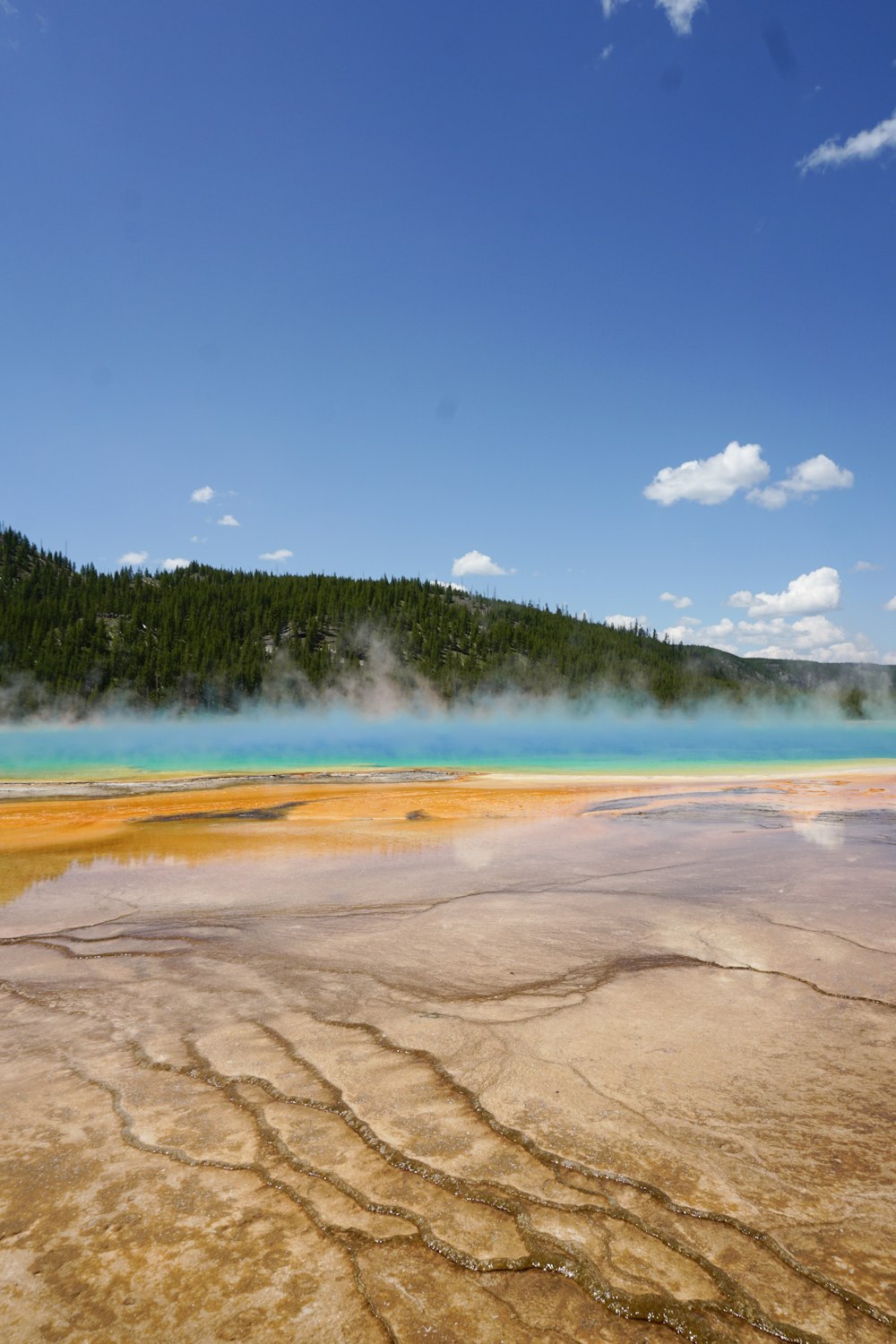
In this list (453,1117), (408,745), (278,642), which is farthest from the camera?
(278,642)

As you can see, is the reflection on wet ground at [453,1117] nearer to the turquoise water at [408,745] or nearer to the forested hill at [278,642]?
the turquoise water at [408,745]

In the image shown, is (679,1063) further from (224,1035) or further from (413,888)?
(413,888)

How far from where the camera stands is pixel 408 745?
5891 cm

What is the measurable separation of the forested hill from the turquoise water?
7709 mm

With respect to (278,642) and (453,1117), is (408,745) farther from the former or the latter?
(278,642)

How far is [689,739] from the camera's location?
226 feet

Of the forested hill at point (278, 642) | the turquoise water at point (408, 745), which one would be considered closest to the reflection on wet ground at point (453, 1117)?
the turquoise water at point (408, 745)

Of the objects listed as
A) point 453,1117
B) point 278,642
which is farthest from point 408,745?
point 278,642

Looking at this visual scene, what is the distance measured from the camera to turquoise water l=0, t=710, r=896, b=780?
3512 centimetres

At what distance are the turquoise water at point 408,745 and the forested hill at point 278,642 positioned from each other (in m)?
7.71

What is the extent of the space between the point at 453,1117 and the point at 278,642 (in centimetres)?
11119

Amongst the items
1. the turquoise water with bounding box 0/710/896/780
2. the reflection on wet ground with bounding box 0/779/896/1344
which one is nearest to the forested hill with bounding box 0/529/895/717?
the turquoise water with bounding box 0/710/896/780

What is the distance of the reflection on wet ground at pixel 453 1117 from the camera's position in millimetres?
2145

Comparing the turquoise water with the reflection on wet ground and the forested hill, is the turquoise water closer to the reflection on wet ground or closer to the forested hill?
the forested hill
